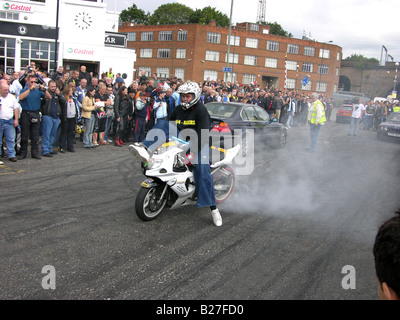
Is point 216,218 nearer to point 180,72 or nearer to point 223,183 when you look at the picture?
point 223,183

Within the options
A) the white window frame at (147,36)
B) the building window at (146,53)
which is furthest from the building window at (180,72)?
the white window frame at (147,36)

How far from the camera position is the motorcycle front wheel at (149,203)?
534cm

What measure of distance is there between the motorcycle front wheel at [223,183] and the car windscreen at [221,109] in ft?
15.0

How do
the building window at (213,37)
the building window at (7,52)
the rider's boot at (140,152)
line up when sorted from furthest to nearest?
1. the building window at (213,37)
2. the building window at (7,52)
3. the rider's boot at (140,152)

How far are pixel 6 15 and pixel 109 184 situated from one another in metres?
20.7

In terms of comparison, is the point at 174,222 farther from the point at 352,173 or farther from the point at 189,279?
the point at 352,173

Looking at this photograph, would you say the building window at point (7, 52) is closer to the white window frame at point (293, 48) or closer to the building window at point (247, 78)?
the building window at point (247, 78)

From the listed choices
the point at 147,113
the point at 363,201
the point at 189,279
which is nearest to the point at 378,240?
the point at 189,279

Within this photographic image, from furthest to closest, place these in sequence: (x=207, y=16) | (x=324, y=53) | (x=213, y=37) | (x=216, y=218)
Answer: (x=207, y=16), (x=324, y=53), (x=213, y=37), (x=216, y=218)

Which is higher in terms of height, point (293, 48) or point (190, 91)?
point (293, 48)

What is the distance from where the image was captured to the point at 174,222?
568cm

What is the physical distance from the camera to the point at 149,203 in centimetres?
554

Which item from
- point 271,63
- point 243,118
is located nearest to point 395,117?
point 243,118

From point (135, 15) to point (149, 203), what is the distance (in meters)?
100
